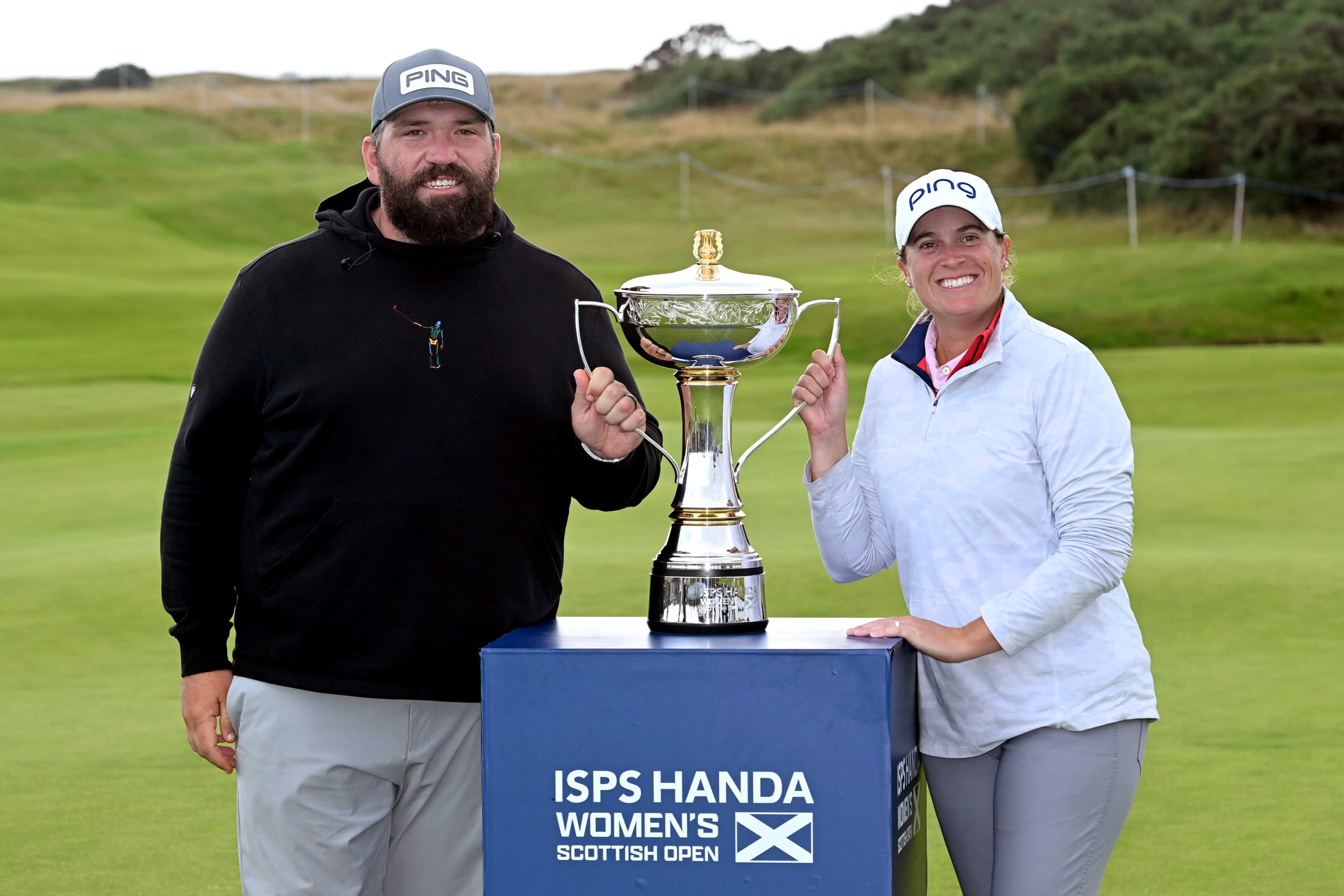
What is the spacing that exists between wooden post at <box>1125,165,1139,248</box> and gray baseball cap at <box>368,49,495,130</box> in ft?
77.3

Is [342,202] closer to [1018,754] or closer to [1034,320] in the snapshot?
[1034,320]

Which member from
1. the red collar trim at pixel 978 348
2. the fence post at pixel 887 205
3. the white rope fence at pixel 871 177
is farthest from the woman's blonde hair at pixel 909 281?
the fence post at pixel 887 205

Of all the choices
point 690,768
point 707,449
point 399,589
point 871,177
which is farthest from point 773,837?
point 871,177

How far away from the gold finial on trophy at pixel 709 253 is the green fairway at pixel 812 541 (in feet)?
6.71

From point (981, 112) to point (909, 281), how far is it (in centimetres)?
3365

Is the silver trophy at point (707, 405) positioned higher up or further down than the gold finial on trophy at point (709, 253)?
further down

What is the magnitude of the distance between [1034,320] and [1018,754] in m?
0.63

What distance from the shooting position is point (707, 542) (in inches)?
91.6

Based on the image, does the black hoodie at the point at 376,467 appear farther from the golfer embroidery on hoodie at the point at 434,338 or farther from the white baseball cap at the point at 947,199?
the white baseball cap at the point at 947,199

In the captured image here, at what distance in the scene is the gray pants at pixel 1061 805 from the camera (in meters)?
2.31

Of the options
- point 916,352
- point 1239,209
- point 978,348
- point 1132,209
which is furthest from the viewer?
point 1132,209

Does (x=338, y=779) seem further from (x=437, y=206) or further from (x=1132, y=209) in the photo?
(x=1132, y=209)

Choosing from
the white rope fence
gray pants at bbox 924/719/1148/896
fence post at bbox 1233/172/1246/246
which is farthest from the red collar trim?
fence post at bbox 1233/172/1246/246

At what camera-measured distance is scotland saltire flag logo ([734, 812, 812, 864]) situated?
83.5 inches
